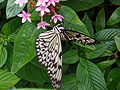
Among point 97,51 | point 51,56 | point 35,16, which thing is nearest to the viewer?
point 51,56

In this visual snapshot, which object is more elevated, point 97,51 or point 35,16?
point 35,16

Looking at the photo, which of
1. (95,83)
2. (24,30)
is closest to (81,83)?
(95,83)

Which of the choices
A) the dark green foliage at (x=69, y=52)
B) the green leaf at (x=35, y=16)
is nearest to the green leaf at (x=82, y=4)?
the dark green foliage at (x=69, y=52)

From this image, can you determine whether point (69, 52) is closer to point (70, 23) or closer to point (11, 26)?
point (70, 23)

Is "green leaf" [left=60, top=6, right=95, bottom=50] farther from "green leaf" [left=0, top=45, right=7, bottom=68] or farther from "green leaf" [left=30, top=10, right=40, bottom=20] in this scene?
"green leaf" [left=0, top=45, right=7, bottom=68]

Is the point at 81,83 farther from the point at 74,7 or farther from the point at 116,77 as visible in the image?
the point at 74,7

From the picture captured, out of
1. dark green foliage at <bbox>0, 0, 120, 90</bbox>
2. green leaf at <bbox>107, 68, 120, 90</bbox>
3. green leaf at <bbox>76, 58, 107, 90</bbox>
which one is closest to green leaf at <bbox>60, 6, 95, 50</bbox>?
dark green foliage at <bbox>0, 0, 120, 90</bbox>

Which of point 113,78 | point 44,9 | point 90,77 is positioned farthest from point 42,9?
point 113,78
